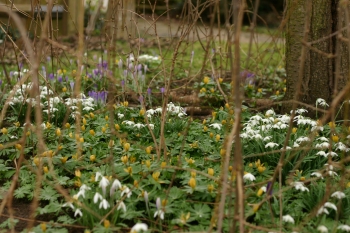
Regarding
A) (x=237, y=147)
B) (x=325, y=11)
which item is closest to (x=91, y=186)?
(x=237, y=147)

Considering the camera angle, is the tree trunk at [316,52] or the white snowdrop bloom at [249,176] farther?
the tree trunk at [316,52]

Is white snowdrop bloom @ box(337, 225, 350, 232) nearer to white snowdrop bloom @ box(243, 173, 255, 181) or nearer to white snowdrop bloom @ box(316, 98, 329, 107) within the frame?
white snowdrop bloom @ box(243, 173, 255, 181)

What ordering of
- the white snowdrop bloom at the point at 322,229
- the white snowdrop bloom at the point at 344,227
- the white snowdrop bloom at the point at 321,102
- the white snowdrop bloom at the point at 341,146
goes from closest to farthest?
the white snowdrop bloom at the point at 322,229 → the white snowdrop bloom at the point at 344,227 → the white snowdrop bloom at the point at 341,146 → the white snowdrop bloom at the point at 321,102

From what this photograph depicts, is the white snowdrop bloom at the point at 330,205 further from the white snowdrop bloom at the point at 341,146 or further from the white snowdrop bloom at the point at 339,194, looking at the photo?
the white snowdrop bloom at the point at 341,146

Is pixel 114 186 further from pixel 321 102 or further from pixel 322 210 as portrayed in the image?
pixel 321 102

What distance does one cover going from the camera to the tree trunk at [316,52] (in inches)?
174

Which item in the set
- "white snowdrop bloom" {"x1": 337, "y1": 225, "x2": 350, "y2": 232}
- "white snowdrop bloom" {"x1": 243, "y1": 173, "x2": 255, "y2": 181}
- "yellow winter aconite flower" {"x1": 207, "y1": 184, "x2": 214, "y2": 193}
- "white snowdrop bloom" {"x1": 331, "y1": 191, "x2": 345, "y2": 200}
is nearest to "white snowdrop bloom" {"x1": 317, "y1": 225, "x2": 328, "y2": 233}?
"white snowdrop bloom" {"x1": 337, "y1": 225, "x2": 350, "y2": 232}

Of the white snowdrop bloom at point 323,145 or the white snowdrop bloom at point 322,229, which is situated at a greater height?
the white snowdrop bloom at point 323,145

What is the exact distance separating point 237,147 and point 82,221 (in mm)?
940

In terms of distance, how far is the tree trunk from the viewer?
443 cm

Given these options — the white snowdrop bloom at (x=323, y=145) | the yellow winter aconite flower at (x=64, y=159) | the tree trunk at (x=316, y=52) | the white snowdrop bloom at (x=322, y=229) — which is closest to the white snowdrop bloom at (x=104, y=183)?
the yellow winter aconite flower at (x=64, y=159)

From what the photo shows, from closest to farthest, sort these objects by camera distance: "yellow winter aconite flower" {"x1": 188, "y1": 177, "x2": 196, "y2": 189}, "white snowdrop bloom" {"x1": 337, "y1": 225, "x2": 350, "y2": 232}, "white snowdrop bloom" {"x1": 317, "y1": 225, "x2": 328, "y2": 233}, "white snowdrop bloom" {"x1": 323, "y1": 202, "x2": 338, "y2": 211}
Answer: "white snowdrop bloom" {"x1": 317, "y1": 225, "x2": 328, "y2": 233}, "white snowdrop bloom" {"x1": 337, "y1": 225, "x2": 350, "y2": 232}, "white snowdrop bloom" {"x1": 323, "y1": 202, "x2": 338, "y2": 211}, "yellow winter aconite flower" {"x1": 188, "y1": 177, "x2": 196, "y2": 189}

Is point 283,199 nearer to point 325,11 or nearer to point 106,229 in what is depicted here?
point 106,229

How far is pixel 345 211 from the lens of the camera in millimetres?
2971
